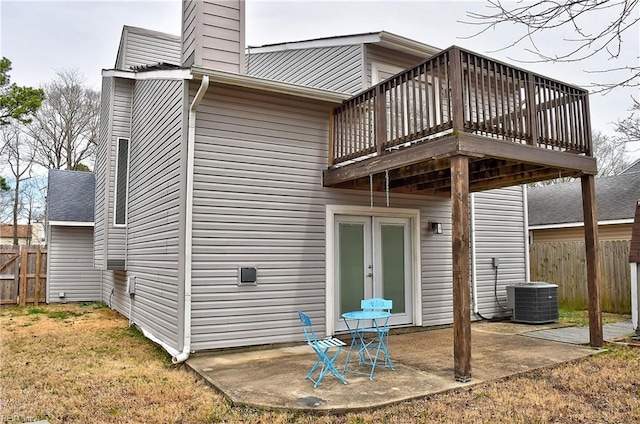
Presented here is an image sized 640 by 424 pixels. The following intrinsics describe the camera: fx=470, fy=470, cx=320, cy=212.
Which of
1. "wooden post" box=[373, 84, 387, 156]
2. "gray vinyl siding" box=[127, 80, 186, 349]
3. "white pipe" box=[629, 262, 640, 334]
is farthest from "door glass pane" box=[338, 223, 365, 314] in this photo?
"white pipe" box=[629, 262, 640, 334]

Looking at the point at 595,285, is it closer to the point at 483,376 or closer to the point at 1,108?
the point at 483,376

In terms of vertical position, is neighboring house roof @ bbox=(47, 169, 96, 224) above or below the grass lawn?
above

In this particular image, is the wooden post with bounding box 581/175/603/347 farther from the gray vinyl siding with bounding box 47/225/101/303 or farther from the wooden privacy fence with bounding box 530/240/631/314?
the gray vinyl siding with bounding box 47/225/101/303

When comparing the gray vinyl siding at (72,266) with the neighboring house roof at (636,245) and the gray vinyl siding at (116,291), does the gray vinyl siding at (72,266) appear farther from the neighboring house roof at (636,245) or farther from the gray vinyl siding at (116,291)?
the neighboring house roof at (636,245)

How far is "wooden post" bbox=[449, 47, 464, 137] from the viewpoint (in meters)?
4.87

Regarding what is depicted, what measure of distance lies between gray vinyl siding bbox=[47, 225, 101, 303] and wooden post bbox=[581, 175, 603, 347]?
11.7 meters

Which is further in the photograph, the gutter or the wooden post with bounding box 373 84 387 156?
the wooden post with bounding box 373 84 387 156

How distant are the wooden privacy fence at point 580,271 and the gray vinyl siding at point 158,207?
344 inches

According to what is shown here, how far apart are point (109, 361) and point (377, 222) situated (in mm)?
4263

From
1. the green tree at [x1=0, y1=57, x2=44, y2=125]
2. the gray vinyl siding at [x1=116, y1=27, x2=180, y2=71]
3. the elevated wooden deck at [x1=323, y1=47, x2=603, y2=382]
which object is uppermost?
the green tree at [x1=0, y1=57, x2=44, y2=125]

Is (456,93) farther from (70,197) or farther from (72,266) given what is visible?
(70,197)

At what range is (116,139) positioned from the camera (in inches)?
352

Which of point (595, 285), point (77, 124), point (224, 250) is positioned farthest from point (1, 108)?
point (595, 285)

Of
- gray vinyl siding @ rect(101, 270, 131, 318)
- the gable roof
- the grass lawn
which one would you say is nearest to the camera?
the grass lawn
